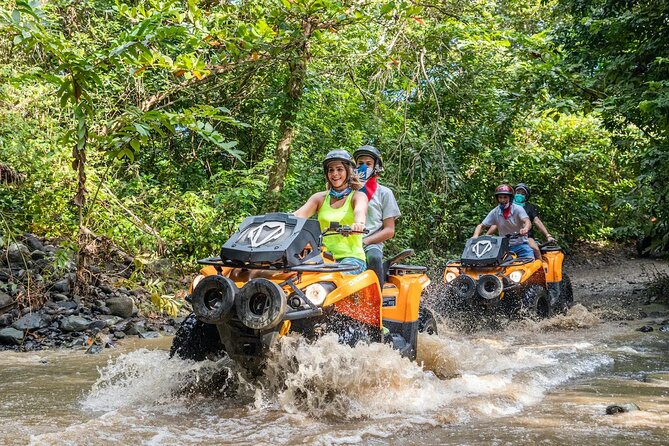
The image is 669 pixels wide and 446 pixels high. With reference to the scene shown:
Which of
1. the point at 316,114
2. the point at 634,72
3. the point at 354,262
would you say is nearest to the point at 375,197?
the point at 354,262

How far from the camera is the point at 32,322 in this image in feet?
26.5

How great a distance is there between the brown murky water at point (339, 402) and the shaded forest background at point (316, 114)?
193cm

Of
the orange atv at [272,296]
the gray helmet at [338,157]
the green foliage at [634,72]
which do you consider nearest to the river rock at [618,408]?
the orange atv at [272,296]

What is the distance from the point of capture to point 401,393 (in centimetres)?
478

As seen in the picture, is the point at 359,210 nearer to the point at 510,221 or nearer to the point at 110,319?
the point at 110,319

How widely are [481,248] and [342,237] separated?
4.45 m

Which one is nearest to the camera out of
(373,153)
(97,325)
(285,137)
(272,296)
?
(272,296)

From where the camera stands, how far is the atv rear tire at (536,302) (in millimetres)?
9555

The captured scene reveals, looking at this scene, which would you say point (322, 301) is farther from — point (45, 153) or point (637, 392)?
point (45, 153)

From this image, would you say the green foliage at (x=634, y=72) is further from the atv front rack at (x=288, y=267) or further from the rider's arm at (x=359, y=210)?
the atv front rack at (x=288, y=267)

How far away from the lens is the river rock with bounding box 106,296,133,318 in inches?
360

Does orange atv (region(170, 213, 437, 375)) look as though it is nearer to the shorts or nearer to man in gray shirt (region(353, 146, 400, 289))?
the shorts

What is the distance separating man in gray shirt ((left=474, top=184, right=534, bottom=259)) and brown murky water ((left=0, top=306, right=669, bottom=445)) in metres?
4.12

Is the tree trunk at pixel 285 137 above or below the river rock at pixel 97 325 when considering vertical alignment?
above
